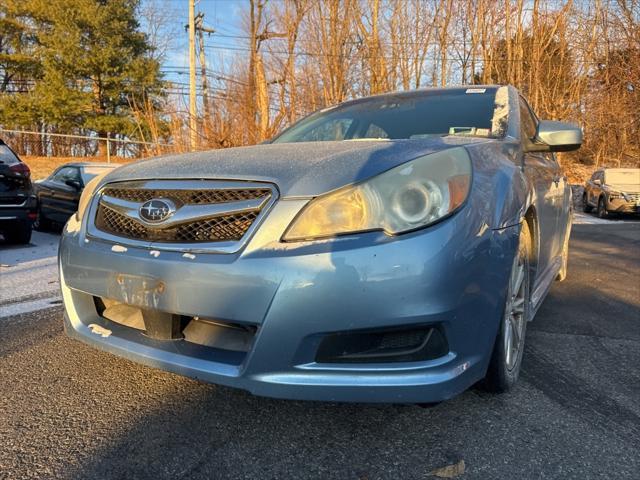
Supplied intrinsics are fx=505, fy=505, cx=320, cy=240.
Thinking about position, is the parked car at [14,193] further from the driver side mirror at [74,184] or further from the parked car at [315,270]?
the parked car at [315,270]

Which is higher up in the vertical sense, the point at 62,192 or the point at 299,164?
the point at 299,164

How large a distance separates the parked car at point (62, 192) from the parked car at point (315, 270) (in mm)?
7077

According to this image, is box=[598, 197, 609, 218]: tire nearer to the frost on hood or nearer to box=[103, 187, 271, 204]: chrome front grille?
the frost on hood

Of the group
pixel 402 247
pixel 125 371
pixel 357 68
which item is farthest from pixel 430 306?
pixel 357 68

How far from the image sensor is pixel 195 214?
1.84 m

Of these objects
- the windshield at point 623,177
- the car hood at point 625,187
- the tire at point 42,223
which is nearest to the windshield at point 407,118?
the tire at point 42,223

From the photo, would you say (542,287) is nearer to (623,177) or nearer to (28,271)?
(28,271)

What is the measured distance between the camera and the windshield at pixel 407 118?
9.61 ft

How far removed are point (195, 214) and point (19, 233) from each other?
19.9 feet

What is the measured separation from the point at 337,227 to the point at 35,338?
2.27m

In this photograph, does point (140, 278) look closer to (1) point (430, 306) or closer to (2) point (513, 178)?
(1) point (430, 306)

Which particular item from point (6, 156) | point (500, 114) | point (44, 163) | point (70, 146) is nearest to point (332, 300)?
point (500, 114)

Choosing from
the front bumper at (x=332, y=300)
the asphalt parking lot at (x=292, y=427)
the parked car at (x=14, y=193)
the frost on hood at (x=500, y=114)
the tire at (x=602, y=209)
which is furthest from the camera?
the tire at (x=602, y=209)

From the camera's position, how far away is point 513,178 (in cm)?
222
